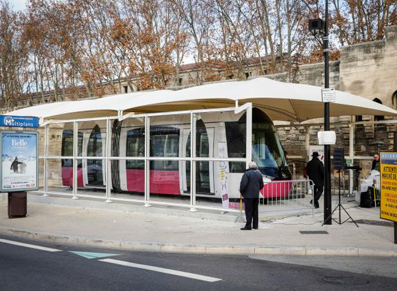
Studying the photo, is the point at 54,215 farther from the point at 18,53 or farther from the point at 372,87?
the point at 18,53

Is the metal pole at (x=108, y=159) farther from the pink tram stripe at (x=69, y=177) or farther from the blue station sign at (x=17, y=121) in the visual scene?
the blue station sign at (x=17, y=121)

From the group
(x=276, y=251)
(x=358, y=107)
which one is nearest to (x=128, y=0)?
(x=358, y=107)

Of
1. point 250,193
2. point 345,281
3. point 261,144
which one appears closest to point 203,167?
point 261,144

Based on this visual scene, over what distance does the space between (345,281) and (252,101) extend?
9996 millimetres

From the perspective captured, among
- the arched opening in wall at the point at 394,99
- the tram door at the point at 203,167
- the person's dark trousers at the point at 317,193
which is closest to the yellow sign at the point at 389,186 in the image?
the tram door at the point at 203,167

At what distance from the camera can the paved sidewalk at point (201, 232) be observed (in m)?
9.52

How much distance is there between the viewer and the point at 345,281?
7.09 metres

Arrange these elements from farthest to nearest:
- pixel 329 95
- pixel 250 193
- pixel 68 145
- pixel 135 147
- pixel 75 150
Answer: pixel 68 145 → pixel 75 150 → pixel 135 147 → pixel 329 95 → pixel 250 193

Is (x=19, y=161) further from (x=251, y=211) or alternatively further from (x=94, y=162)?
(x=251, y=211)

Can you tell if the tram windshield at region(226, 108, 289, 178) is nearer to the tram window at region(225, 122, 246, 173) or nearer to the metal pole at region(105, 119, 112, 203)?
the tram window at region(225, 122, 246, 173)

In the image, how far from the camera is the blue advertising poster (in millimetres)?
14883

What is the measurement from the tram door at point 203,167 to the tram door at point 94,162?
12.2 feet

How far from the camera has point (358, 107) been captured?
1666cm

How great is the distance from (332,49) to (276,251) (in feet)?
101
